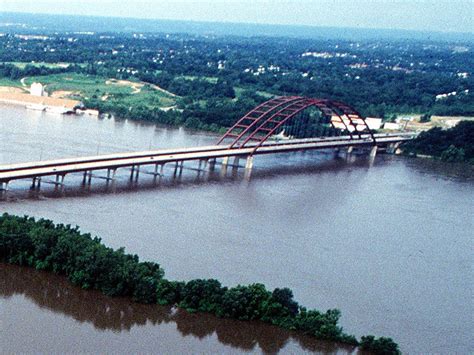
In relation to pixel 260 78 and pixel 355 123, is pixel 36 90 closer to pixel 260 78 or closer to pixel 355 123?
pixel 355 123

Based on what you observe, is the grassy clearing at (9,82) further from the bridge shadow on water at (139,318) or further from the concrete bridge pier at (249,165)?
the bridge shadow on water at (139,318)

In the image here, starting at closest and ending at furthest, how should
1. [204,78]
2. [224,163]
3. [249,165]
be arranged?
[224,163] → [249,165] → [204,78]

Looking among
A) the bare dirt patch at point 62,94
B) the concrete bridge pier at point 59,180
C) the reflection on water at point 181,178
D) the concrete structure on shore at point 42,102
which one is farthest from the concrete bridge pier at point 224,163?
the bare dirt patch at point 62,94

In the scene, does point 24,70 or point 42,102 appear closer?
point 42,102

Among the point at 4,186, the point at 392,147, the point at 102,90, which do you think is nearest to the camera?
the point at 4,186

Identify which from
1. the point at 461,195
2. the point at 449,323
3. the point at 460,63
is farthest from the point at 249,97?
the point at 460,63

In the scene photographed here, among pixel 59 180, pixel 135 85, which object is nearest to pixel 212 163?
pixel 59 180

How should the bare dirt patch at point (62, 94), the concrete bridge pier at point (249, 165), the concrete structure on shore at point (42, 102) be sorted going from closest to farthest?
the concrete bridge pier at point (249, 165)
the concrete structure on shore at point (42, 102)
the bare dirt patch at point (62, 94)

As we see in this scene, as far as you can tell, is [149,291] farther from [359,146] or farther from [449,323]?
[359,146]
